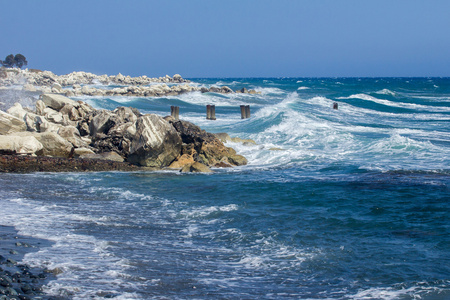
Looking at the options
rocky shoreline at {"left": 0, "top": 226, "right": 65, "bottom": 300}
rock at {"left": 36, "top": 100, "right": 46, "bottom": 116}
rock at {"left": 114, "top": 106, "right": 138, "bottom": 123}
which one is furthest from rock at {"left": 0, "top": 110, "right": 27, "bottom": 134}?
rocky shoreline at {"left": 0, "top": 226, "right": 65, "bottom": 300}

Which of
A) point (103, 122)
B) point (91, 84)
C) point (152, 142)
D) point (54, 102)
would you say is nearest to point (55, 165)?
point (152, 142)

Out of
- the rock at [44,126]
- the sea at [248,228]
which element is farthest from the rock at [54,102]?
the sea at [248,228]

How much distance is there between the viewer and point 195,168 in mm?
14727

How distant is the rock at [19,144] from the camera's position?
14.0 metres

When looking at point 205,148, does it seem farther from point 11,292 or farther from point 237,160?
point 11,292

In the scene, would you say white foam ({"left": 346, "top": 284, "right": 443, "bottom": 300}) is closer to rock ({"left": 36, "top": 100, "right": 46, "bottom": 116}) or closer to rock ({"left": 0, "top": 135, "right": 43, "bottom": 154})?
rock ({"left": 0, "top": 135, "right": 43, "bottom": 154})

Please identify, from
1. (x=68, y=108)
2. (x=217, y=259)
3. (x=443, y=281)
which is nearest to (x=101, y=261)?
(x=217, y=259)

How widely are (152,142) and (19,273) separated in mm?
9055

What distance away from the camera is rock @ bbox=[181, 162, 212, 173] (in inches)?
579

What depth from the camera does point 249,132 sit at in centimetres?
2561

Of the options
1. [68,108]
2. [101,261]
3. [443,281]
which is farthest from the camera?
[68,108]

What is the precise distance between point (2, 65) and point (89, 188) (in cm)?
10049

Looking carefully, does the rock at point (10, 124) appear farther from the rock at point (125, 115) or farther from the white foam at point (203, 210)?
the white foam at point (203, 210)

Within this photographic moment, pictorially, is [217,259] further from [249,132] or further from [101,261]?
[249,132]
